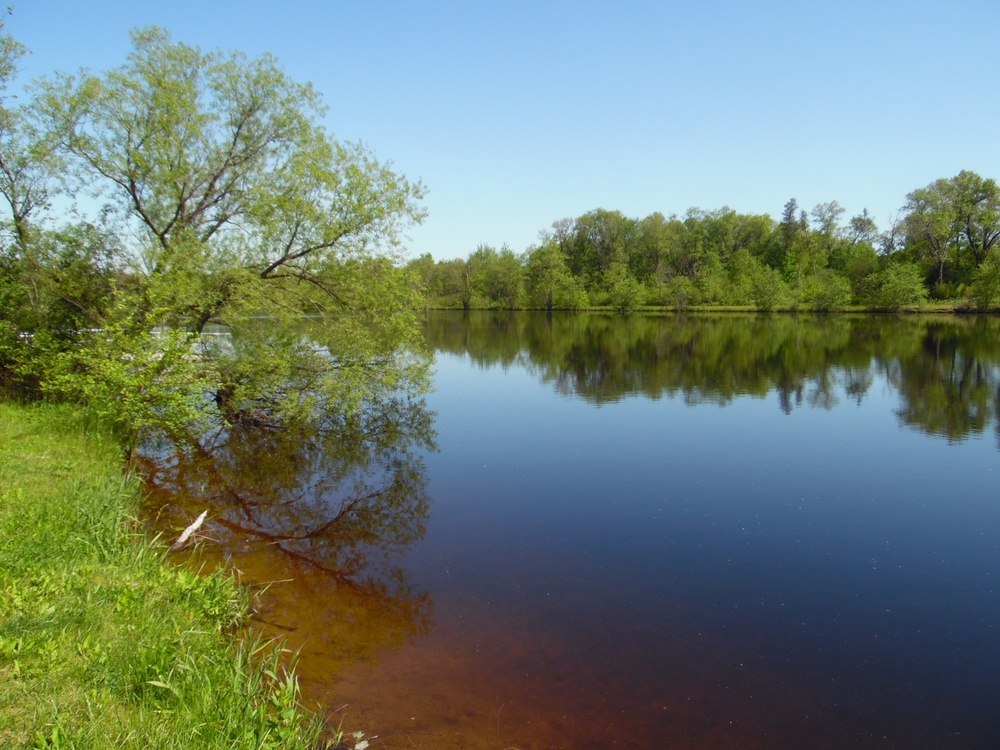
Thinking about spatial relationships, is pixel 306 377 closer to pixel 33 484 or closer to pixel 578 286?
pixel 33 484

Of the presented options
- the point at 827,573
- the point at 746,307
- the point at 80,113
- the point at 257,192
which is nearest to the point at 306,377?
the point at 257,192

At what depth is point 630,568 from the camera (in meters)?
8.84

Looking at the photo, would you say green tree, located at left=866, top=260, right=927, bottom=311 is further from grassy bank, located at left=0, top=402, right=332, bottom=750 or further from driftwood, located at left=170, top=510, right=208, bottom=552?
grassy bank, located at left=0, top=402, right=332, bottom=750

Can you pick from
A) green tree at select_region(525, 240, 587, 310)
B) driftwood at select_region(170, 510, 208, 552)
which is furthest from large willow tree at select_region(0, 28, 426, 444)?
green tree at select_region(525, 240, 587, 310)

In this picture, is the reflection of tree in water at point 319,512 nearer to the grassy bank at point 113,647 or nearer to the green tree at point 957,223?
the grassy bank at point 113,647

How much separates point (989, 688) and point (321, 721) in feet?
21.9

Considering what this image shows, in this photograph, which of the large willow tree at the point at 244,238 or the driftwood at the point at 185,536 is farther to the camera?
the large willow tree at the point at 244,238

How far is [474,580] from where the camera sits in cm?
859

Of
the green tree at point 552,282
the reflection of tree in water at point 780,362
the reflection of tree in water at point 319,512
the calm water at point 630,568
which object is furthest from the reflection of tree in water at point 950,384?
the green tree at point 552,282

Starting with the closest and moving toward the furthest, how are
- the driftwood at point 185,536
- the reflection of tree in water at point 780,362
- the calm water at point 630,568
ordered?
1. the calm water at point 630,568
2. the driftwood at point 185,536
3. the reflection of tree in water at point 780,362

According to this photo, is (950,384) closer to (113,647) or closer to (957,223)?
(113,647)

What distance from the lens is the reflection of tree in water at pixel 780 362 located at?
Answer: 70.4 feet

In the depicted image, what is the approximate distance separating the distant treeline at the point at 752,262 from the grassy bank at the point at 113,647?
6104cm

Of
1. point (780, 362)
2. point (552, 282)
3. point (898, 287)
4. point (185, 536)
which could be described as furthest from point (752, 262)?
point (185, 536)
